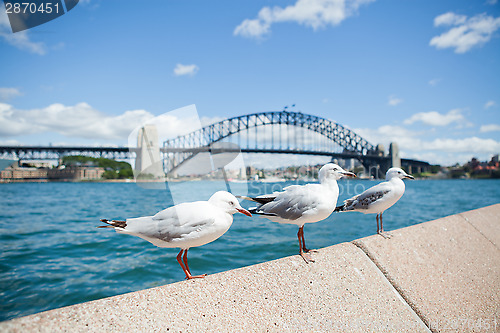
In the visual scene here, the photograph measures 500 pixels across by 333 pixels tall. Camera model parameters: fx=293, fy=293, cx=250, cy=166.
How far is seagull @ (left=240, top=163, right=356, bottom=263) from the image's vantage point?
4.84ft

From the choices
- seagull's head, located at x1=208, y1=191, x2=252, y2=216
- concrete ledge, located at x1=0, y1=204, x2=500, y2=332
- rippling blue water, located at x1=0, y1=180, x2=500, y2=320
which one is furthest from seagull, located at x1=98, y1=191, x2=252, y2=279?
rippling blue water, located at x1=0, y1=180, x2=500, y2=320

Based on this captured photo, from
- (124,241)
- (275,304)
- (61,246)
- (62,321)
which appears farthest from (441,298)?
(61,246)

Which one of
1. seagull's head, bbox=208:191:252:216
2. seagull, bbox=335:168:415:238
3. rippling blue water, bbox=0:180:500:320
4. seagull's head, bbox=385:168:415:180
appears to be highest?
seagull's head, bbox=385:168:415:180

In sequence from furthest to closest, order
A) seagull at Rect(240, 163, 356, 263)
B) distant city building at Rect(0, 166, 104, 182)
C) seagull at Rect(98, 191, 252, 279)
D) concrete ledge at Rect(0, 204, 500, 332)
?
distant city building at Rect(0, 166, 104, 182), seagull at Rect(240, 163, 356, 263), seagull at Rect(98, 191, 252, 279), concrete ledge at Rect(0, 204, 500, 332)

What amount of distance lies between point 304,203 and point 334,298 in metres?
0.46

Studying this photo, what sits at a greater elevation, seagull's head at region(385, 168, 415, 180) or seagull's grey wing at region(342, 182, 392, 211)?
seagull's head at region(385, 168, 415, 180)

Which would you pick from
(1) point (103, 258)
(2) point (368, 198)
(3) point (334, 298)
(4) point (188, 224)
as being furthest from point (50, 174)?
(3) point (334, 298)

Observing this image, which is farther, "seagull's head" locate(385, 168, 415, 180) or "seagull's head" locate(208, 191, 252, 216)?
"seagull's head" locate(385, 168, 415, 180)

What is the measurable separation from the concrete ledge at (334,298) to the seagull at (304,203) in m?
0.20

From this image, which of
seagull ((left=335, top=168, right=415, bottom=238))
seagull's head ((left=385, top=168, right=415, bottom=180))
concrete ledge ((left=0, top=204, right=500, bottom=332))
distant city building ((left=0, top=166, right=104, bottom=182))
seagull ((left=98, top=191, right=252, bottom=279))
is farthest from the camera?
distant city building ((left=0, top=166, right=104, bottom=182))

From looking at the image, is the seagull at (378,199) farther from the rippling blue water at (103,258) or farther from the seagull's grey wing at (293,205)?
the rippling blue water at (103,258)

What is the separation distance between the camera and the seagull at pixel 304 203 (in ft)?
4.84

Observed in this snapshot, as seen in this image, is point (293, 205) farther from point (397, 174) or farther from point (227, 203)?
point (397, 174)

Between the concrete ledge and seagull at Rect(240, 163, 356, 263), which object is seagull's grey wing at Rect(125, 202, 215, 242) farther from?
seagull at Rect(240, 163, 356, 263)
